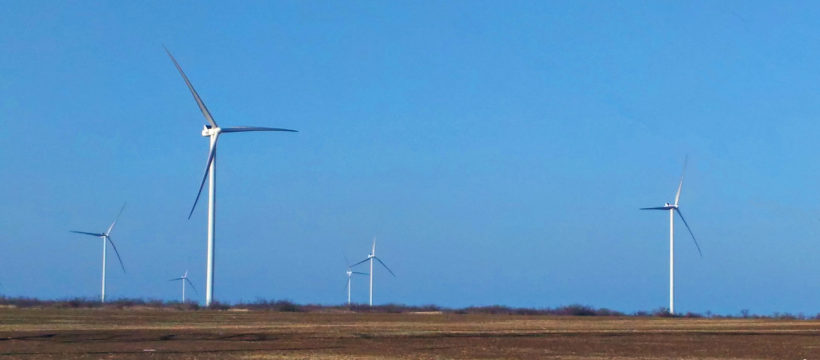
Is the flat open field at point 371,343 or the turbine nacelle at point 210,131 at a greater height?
the turbine nacelle at point 210,131

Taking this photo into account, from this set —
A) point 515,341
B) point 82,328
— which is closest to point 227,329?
point 82,328

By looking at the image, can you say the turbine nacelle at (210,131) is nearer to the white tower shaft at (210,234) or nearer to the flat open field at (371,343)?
the white tower shaft at (210,234)

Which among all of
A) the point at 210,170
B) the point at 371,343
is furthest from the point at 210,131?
the point at 371,343

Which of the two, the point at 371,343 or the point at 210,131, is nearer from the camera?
the point at 371,343

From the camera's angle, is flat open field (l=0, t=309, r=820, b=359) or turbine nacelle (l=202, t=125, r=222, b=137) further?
turbine nacelle (l=202, t=125, r=222, b=137)

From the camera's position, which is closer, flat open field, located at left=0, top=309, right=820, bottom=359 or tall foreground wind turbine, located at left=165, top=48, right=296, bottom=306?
flat open field, located at left=0, top=309, right=820, bottom=359

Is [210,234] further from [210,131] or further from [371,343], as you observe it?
[371,343]

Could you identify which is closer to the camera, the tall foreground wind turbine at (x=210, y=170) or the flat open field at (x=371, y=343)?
the flat open field at (x=371, y=343)

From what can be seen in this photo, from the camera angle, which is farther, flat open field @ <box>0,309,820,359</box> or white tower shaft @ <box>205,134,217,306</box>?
white tower shaft @ <box>205,134,217,306</box>

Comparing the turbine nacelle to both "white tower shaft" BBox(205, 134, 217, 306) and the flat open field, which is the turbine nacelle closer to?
"white tower shaft" BBox(205, 134, 217, 306)

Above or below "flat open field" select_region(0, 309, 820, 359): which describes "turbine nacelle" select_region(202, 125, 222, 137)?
above

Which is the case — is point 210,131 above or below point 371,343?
above

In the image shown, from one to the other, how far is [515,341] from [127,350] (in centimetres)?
1232

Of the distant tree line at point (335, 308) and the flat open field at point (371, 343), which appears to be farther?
the distant tree line at point (335, 308)
